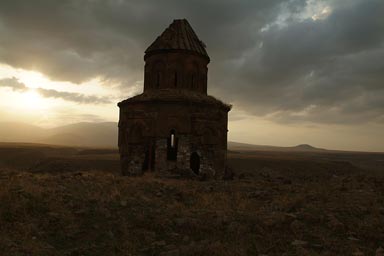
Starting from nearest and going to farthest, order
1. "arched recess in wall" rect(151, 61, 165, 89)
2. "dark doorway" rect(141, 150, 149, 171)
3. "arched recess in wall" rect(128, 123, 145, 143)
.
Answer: "dark doorway" rect(141, 150, 149, 171) → "arched recess in wall" rect(128, 123, 145, 143) → "arched recess in wall" rect(151, 61, 165, 89)

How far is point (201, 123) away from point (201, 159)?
5.64ft

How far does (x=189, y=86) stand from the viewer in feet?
58.2

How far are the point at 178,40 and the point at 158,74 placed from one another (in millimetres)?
2069

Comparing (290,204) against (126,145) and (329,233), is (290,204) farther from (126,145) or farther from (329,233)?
(126,145)

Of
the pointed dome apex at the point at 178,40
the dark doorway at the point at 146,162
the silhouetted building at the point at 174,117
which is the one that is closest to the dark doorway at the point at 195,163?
the silhouetted building at the point at 174,117

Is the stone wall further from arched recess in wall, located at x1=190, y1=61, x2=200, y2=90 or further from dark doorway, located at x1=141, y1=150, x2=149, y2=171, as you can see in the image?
arched recess in wall, located at x1=190, y1=61, x2=200, y2=90

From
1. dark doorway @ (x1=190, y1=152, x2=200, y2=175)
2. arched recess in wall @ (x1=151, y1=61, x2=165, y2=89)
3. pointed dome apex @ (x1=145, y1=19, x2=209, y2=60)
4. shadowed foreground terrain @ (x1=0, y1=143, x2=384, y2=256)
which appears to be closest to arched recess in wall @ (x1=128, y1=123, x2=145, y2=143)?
arched recess in wall @ (x1=151, y1=61, x2=165, y2=89)

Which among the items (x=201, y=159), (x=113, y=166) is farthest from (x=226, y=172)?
(x=113, y=166)

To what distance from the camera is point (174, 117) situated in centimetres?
1612

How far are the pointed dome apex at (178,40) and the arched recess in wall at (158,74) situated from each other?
0.70 m

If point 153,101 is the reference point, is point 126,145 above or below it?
below

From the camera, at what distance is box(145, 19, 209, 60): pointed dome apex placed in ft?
57.8

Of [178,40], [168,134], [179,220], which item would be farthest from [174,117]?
[179,220]

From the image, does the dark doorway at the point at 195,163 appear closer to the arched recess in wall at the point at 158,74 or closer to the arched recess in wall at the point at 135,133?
the arched recess in wall at the point at 135,133
